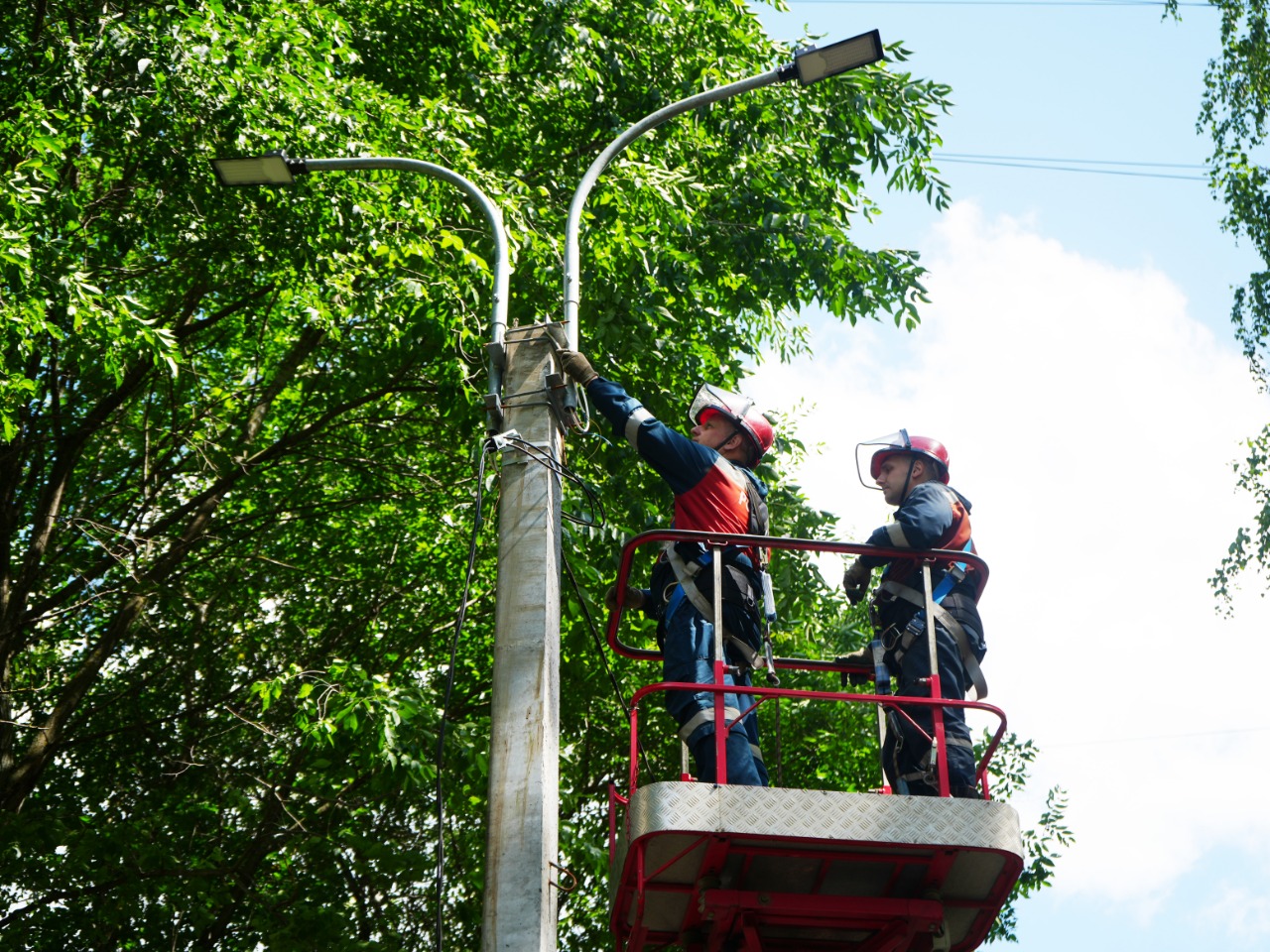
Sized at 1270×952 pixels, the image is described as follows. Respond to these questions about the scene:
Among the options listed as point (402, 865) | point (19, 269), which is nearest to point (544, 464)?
point (19, 269)

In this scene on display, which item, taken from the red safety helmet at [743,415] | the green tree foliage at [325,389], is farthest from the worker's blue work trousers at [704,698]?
the green tree foliage at [325,389]

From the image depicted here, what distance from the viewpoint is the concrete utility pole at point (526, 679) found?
4.59m

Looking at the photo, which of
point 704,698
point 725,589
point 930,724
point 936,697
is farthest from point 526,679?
point 930,724

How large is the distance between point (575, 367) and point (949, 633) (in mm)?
1973

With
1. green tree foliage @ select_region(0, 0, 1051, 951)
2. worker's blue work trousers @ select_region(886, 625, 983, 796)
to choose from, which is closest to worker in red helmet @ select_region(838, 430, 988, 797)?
worker's blue work trousers @ select_region(886, 625, 983, 796)

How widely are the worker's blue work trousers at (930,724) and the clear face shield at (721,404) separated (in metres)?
1.35

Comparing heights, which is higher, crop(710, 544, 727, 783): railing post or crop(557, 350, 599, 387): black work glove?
crop(557, 350, 599, 387): black work glove

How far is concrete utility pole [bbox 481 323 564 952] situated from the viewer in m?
4.59

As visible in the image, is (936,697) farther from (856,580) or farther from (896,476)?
(896,476)

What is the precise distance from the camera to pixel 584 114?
12.5m

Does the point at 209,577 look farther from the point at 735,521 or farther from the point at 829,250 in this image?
the point at 735,521

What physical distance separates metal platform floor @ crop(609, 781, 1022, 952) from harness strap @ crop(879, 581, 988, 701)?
95 centimetres

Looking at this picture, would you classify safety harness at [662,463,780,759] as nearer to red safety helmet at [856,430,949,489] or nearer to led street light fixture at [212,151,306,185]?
red safety helmet at [856,430,949,489]

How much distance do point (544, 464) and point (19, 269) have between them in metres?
4.10
